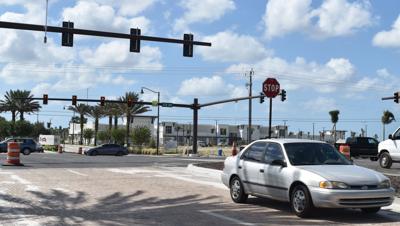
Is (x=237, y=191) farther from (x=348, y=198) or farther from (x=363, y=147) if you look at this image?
(x=363, y=147)

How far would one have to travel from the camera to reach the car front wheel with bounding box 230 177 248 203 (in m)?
13.0

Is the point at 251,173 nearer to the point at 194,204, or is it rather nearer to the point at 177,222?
the point at 194,204

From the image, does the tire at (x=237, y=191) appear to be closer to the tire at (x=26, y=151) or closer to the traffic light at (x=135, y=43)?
the traffic light at (x=135, y=43)

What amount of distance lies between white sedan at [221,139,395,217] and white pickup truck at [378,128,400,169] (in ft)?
41.0

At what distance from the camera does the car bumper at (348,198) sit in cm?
1033

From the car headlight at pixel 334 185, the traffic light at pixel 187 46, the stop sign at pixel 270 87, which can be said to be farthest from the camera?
the traffic light at pixel 187 46

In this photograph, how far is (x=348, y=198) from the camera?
10336 millimetres

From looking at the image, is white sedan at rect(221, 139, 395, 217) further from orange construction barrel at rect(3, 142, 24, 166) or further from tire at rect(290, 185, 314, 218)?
orange construction barrel at rect(3, 142, 24, 166)

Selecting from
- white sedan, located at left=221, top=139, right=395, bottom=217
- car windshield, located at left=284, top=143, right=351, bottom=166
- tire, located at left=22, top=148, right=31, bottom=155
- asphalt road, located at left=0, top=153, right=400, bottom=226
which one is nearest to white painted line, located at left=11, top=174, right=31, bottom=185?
asphalt road, located at left=0, top=153, right=400, bottom=226

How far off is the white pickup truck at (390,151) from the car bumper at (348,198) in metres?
13.9

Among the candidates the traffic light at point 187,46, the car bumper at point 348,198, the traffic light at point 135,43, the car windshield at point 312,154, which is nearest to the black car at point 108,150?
the traffic light at point 187,46

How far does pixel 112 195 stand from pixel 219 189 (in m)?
3.26

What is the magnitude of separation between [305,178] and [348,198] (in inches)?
35.3

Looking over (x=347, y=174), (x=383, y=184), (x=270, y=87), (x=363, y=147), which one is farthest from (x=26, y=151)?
(x=383, y=184)
